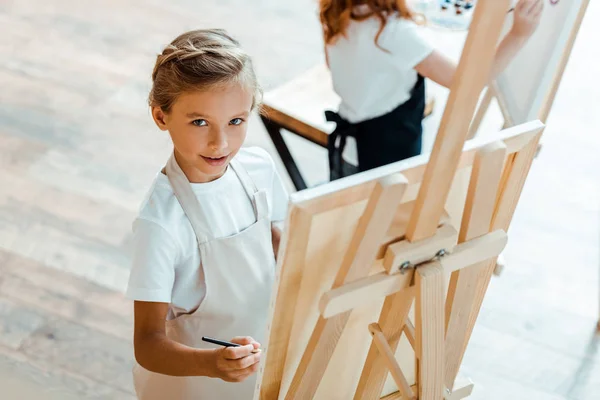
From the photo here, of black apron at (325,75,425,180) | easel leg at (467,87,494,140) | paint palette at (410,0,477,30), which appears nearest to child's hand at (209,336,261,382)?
black apron at (325,75,425,180)

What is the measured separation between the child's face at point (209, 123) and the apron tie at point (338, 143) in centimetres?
88

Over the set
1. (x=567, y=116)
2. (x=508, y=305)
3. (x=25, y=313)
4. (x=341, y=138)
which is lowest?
(x=25, y=313)

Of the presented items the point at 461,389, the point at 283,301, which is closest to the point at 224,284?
the point at 283,301

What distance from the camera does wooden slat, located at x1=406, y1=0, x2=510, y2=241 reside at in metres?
1.03

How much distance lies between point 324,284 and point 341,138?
1089 millimetres

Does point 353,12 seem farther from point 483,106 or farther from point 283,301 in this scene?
point 283,301

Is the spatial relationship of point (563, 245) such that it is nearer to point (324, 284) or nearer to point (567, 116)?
point (567, 116)

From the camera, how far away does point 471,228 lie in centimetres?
132

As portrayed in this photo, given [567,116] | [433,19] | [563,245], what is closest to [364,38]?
[433,19]

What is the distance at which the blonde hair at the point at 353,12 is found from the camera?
2.01 metres

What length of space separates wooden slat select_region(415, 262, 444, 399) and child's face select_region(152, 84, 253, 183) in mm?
422

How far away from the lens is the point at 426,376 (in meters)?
1.44

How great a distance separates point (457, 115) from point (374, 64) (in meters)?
1.04

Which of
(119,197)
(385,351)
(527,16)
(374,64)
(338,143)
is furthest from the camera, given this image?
(119,197)
